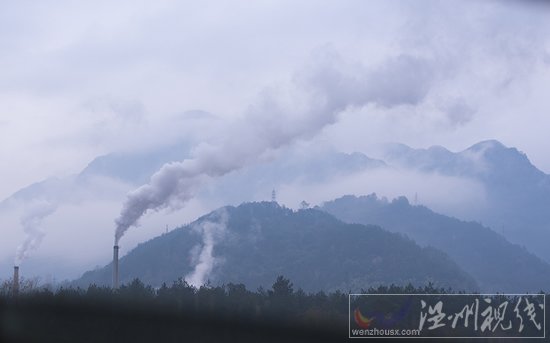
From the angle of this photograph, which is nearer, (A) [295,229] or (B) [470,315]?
(B) [470,315]

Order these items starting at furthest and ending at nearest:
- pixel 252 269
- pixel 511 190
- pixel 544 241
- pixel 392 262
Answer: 1. pixel 511 190
2. pixel 544 241
3. pixel 252 269
4. pixel 392 262

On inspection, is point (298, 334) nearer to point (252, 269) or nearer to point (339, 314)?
point (339, 314)

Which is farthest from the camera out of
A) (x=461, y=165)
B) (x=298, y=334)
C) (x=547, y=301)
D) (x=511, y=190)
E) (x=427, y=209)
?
(x=461, y=165)

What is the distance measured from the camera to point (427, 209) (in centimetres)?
14300

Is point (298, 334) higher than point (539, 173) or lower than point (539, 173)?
lower

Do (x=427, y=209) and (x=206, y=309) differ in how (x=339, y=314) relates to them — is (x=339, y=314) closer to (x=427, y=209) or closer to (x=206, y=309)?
(x=206, y=309)

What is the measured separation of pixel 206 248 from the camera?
4473 inches

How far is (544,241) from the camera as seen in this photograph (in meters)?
118

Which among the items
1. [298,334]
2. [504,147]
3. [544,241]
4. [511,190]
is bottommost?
[298,334]

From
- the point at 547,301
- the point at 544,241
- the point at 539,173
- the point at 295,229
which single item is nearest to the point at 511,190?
the point at 539,173

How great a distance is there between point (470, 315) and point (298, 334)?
457cm

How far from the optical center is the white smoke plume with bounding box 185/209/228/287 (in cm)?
10306

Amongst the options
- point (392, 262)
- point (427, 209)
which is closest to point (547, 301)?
point (392, 262)

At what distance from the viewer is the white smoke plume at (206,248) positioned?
4058 inches
